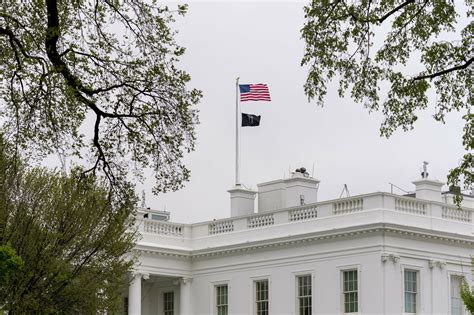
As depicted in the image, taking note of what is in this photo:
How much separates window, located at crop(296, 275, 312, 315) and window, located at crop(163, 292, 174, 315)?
26.2 ft

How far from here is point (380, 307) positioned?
42312mm

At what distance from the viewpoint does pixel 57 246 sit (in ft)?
116

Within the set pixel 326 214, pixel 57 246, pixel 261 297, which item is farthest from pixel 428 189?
pixel 57 246

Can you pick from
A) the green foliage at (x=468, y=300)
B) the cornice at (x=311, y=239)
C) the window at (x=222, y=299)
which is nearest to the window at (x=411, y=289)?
the cornice at (x=311, y=239)

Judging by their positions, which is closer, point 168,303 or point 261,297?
point 261,297

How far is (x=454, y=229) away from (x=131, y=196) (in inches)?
1053

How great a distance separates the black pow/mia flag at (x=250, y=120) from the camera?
54250 millimetres

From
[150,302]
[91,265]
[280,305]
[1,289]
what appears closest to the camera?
[1,289]

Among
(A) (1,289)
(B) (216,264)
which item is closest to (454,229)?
(B) (216,264)

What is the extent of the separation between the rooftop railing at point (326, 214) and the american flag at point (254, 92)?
592 cm

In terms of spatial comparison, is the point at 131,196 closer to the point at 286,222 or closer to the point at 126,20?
the point at 126,20

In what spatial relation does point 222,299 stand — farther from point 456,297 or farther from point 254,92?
point 456,297

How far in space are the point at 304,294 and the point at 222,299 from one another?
4.98 meters

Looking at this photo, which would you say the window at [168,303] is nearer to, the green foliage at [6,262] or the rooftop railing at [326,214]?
the rooftop railing at [326,214]
